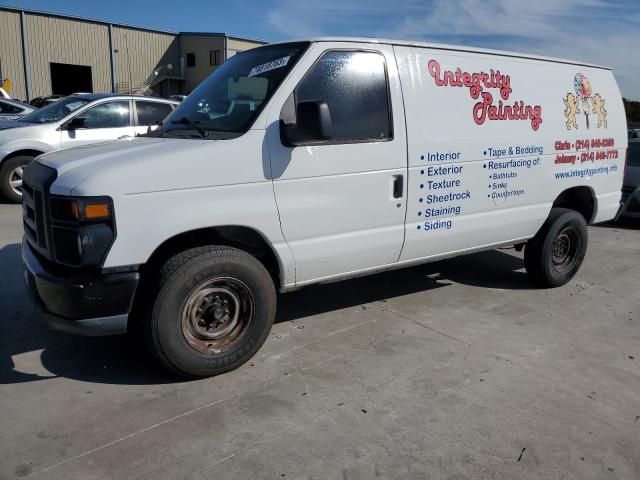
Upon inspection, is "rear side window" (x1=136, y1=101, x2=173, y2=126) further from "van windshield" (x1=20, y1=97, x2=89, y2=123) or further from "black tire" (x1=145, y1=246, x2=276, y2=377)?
"black tire" (x1=145, y1=246, x2=276, y2=377)

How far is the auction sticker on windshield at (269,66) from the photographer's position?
3779 mm

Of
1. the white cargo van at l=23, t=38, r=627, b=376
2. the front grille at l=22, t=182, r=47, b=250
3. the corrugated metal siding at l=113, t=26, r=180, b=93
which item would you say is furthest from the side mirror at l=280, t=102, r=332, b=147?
the corrugated metal siding at l=113, t=26, r=180, b=93

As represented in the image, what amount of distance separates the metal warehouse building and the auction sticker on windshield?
33793mm

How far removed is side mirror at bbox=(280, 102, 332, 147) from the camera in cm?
339

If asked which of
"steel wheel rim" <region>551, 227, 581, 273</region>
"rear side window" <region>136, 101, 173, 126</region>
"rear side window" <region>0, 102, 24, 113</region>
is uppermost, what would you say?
"rear side window" <region>0, 102, 24, 113</region>

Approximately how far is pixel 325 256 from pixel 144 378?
147 cm

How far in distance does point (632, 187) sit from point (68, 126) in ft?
31.5

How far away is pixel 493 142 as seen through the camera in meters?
4.68

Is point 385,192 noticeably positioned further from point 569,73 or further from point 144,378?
point 569,73

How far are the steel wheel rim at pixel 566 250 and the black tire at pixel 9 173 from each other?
308 inches

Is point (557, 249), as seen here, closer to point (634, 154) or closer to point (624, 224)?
point (624, 224)

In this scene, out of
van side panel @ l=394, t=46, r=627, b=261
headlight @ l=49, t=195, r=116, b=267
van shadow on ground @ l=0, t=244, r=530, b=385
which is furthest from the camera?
van side panel @ l=394, t=46, r=627, b=261

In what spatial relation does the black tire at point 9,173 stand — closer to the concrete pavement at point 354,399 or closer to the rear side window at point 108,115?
the rear side window at point 108,115

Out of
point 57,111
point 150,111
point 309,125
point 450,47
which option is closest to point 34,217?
point 309,125
